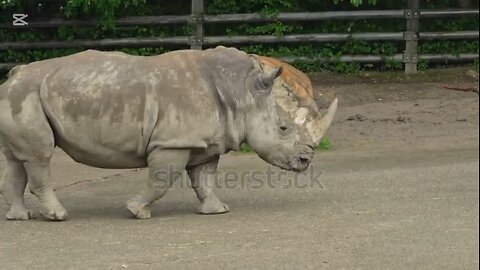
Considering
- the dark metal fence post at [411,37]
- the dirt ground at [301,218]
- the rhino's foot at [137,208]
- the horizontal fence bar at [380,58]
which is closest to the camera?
the dirt ground at [301,218]

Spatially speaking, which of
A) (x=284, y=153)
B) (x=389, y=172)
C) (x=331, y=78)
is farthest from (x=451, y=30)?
(x=284, y=153)

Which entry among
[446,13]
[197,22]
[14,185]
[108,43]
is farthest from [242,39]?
[14,185]

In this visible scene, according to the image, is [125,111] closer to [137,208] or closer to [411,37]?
[137,208]

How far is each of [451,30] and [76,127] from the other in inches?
385

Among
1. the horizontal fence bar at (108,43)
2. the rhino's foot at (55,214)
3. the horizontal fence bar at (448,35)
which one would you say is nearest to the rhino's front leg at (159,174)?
the rhino's foot at (55,214)

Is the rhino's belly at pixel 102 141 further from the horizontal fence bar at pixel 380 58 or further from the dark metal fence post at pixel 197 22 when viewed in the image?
the horizontal fence bar at pixel 380 58

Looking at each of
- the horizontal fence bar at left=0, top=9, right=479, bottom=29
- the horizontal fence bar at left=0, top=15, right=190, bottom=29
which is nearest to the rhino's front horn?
the horizontal fence bar at left=0, top=9, right=479, bottom=29

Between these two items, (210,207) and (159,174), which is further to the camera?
(210,207)

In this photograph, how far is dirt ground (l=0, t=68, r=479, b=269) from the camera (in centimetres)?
646

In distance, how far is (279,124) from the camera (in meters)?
7.88

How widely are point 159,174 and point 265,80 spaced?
111 centimetres

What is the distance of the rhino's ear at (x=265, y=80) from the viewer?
782cm

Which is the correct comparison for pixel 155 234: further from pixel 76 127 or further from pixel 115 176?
pixel 115 176

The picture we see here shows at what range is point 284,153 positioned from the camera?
7.88 m
